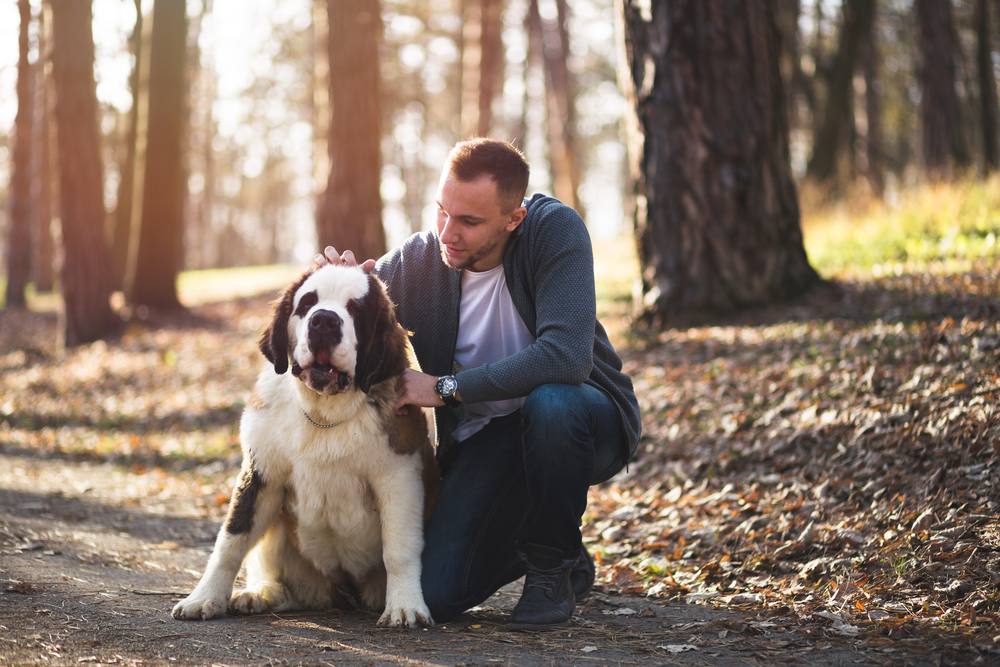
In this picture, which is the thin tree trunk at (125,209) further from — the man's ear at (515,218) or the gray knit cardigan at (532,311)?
the man's ear at (515,218)

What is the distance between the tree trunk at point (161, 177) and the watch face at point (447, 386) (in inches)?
462

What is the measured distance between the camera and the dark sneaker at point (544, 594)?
3.26 metres

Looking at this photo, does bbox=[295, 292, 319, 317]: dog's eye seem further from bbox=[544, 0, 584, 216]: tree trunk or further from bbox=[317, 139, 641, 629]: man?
bbox=[544, 0, 584, 216]: tree trunk

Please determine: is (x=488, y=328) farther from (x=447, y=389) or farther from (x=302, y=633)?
(x=302, y=633)

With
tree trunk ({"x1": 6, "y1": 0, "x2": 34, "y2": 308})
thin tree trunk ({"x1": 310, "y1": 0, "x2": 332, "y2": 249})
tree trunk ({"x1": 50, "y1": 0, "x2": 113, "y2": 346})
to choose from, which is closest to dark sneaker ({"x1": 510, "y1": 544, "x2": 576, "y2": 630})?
thin tree trunk ({"x1": 310, "y1": 0, "x2": 332, "y2": 249})

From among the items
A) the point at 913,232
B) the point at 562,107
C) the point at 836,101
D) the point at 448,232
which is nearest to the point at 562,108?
the point at 562,107

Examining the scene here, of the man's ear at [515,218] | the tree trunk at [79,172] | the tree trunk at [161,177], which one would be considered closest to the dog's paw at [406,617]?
the man's ear at [515,218]

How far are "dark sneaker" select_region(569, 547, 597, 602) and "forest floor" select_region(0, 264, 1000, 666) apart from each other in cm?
11

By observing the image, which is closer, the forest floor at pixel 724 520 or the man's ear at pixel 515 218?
the forest floor at pixel 724 520

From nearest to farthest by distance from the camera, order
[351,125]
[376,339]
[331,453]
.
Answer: [331,453] → [376,339] → [351,125]

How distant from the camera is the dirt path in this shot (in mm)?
2744

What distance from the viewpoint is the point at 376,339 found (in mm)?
3291

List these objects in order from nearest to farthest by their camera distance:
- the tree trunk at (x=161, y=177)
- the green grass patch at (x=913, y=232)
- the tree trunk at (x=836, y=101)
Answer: the green grass patch at (x=913, y=232)
the tree trunk at (x=161, y=177)
the tree trunk at (x=836, y=101)

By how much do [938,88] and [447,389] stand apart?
1392 cm
